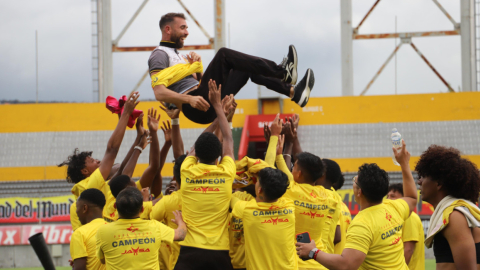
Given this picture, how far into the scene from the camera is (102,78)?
57.7 feet

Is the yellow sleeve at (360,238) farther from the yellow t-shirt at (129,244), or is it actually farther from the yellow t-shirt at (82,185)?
the yellow t-shirt at (82,185)

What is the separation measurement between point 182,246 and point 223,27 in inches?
539

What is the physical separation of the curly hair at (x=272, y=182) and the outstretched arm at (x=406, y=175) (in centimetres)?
93

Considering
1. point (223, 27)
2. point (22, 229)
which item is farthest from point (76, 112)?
point (223, 27)

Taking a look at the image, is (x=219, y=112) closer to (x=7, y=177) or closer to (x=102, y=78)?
(x=7, y=177)

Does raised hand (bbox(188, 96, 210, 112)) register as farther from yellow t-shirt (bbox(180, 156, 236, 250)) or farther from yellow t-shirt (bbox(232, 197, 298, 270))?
yellow t-shirt (bbox(232, 197, 298, 270))

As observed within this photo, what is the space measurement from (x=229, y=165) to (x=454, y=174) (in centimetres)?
182

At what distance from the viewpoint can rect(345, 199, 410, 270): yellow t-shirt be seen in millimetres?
3549

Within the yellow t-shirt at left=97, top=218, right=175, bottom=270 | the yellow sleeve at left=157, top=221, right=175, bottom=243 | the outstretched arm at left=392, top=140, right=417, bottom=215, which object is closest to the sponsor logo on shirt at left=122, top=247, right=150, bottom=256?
the yellow t-shirt at left=97, top=218, right=175, bottom=270

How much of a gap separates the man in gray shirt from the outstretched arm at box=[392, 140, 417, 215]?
155 centimetres

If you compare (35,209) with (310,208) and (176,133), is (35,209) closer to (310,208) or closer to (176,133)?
(176,133)

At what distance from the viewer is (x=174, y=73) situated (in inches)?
192

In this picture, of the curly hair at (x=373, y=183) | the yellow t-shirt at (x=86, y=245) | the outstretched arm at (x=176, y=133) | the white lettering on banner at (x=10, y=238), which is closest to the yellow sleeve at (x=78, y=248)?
the yellow t-shirt at (x=86, y=245)

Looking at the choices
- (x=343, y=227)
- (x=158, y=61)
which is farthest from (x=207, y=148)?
(x=343, y=227)
